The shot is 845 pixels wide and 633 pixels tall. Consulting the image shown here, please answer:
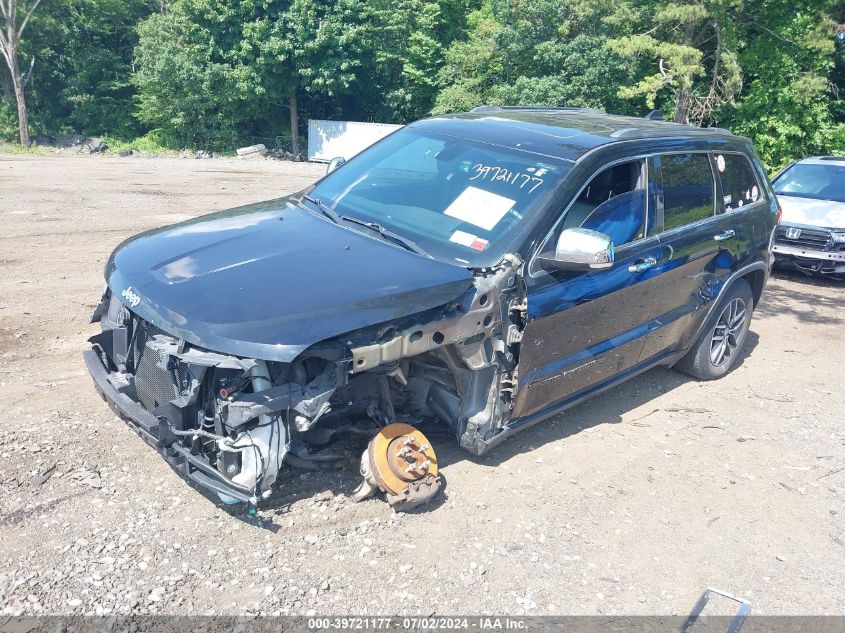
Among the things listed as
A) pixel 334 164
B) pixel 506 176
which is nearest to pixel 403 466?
pixel 506 176

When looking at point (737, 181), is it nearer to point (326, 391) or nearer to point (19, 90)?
point (326, 391)

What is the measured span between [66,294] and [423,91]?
102ft

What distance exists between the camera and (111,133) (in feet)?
127

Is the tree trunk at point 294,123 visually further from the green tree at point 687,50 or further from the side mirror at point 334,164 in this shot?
the side mirror at point 334,164

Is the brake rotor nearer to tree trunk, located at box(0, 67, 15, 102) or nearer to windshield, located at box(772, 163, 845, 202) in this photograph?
windshield, located at box(772, 163, 845, 202)

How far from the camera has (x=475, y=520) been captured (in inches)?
147

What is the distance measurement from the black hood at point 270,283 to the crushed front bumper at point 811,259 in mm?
7285

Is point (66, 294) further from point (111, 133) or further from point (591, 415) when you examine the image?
point (111, 133)

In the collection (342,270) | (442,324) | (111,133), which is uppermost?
(342,270)

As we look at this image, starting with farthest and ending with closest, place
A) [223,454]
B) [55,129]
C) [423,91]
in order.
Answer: [55,129]
[423,91]
[223,454]

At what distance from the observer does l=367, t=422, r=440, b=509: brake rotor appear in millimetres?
3592

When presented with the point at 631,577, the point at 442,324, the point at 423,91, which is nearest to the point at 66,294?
the point at 442,324

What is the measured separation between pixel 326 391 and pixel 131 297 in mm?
1071

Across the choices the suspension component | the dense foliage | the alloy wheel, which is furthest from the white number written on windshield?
the dense foliage
